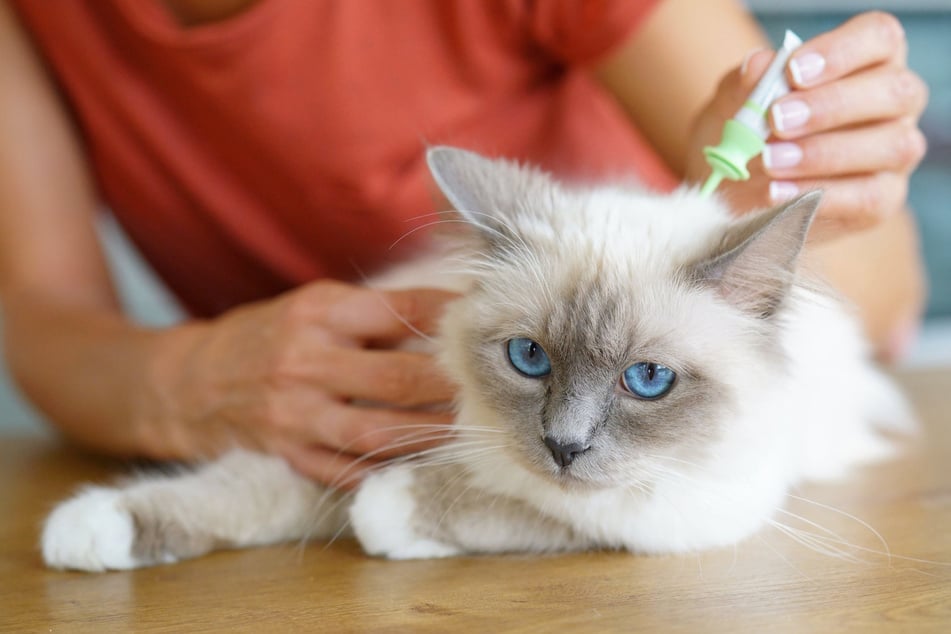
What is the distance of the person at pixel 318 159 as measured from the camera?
46.9 inches

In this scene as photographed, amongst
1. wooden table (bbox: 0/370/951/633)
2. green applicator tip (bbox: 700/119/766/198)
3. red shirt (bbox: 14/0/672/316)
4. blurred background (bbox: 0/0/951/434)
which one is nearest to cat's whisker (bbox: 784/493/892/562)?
wooden table (bbox: 0/370/951/633)

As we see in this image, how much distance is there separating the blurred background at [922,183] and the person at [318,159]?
1.42 meters

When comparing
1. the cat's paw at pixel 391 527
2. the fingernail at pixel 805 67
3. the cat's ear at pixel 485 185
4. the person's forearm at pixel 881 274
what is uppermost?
the fingernail at pixel 805 67

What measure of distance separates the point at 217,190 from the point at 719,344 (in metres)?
1.18

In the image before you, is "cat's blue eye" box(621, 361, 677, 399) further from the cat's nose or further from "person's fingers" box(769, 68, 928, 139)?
"person's fingers" box(769, 68, 928, 139)

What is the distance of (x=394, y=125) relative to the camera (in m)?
1.66

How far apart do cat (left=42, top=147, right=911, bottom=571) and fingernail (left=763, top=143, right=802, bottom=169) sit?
86 millimetres

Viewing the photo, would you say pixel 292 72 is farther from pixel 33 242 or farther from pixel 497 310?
pixel 497 310

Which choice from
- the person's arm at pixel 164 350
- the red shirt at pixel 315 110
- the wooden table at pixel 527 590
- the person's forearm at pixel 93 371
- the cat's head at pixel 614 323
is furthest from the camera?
the red shirt at pixel 315 110

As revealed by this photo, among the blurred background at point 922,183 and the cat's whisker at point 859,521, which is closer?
the cat's whisker at point 859,521

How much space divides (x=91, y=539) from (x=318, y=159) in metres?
0.84

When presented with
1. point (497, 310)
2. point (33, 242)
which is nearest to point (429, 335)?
point (497, 310)

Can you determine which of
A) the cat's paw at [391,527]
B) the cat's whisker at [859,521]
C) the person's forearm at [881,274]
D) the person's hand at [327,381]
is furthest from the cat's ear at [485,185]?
the person's forearm at [881,274]

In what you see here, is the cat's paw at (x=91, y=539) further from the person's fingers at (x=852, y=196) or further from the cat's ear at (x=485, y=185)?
the person's fingers at (x=852, y=196)
